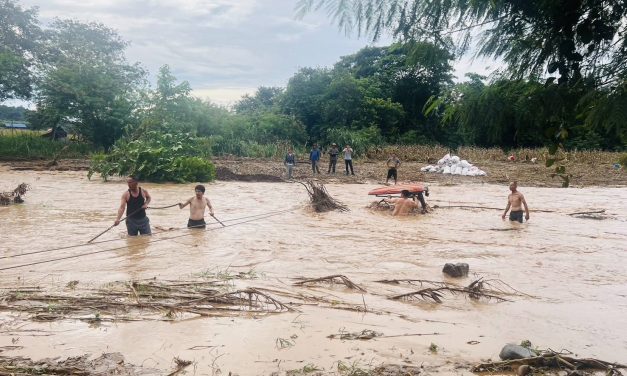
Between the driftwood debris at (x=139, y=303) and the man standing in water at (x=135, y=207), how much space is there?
3.79m

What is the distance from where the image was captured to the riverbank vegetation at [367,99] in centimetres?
252

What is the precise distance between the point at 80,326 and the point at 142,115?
88.9ft

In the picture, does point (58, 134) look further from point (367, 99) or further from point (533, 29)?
point (533, 29)

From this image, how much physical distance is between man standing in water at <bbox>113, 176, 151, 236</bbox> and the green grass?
74.7 ft

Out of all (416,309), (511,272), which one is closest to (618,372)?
(416,309)

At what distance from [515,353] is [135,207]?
8022 millimetres

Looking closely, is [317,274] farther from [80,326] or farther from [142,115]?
[142,115]

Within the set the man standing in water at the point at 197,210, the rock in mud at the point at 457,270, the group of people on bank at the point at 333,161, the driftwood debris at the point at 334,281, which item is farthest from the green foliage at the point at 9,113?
the rock in mud at the point at 457,270

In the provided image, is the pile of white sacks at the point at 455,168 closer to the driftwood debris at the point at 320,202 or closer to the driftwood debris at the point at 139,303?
the driftwood debris at the point at 320,202

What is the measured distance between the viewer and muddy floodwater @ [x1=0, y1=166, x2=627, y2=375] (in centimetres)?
500

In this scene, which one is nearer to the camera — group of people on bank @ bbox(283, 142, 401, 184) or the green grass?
group of people on bank @ bbox(283, 142, 401, 184)

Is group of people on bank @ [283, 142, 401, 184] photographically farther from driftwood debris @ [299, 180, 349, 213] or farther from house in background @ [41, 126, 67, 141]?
house in background @ [41, 126, 67, 141]

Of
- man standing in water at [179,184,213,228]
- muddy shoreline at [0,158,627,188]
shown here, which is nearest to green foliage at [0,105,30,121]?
muddy shoreline at [0,158,627,188]

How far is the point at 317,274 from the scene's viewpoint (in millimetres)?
8758
